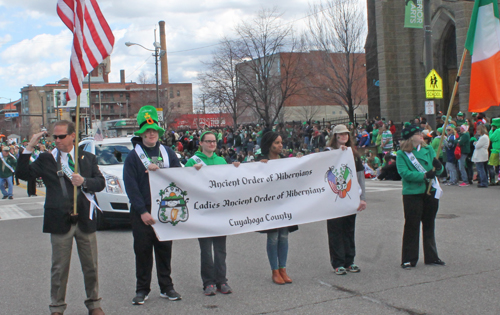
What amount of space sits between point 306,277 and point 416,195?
1.73m

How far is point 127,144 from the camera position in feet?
40.0

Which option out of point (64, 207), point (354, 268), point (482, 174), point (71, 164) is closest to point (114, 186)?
point (71, 164)

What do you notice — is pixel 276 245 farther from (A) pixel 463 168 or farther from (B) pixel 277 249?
(A) pixel 463 168

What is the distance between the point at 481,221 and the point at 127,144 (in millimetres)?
7615

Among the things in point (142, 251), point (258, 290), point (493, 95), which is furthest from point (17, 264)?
point (493, 95)

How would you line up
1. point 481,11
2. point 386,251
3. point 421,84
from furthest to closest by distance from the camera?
1. point 421,84
2. point 386,251
3. point 481,11

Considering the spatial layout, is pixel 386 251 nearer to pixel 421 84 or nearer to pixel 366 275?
pixel 366 275

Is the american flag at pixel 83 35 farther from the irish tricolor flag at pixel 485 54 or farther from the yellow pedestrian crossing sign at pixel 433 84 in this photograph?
the yellow pedestrian crossing sign at pixel 433 84

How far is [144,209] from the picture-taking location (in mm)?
5590

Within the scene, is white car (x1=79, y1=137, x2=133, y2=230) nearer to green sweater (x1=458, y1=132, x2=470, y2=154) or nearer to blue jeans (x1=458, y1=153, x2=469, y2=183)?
green sweater (x1=458, y1=132, x2=470, y2=154)

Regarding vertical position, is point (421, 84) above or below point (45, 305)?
above

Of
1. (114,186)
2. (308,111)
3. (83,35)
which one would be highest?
(308,111)

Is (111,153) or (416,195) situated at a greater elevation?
(111,153)

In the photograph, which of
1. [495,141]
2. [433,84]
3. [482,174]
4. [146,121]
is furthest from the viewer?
[433,84]
